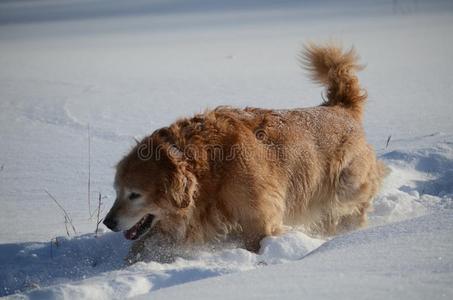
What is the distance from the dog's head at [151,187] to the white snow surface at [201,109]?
39 cm

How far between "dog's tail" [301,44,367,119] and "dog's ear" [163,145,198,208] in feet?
6.78

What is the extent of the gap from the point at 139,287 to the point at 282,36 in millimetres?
14731

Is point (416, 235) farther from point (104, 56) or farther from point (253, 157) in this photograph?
point (104, 56)

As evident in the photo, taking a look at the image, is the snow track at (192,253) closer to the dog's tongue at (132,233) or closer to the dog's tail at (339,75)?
the dog's tongue at (132,233)

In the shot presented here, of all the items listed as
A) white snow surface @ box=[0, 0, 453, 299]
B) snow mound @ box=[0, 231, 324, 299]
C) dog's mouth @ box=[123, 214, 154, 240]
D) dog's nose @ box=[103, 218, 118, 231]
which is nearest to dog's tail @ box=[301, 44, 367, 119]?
white snow surface @ box=[0, 0, 453, 299]

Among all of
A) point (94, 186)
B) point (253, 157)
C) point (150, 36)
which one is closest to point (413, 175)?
point (253, 157)

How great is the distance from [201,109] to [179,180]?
4.79 meters

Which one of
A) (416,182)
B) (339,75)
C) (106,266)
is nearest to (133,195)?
(106,266)

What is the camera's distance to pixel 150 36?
1972 cm

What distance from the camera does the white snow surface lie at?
2934mm

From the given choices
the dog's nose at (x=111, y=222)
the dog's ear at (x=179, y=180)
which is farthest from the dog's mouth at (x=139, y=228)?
the dog's ear at (x=179, y=180)

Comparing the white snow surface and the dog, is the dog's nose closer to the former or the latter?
the dog

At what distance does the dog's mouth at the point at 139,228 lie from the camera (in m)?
4.44

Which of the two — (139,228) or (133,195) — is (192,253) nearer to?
(139,228)
